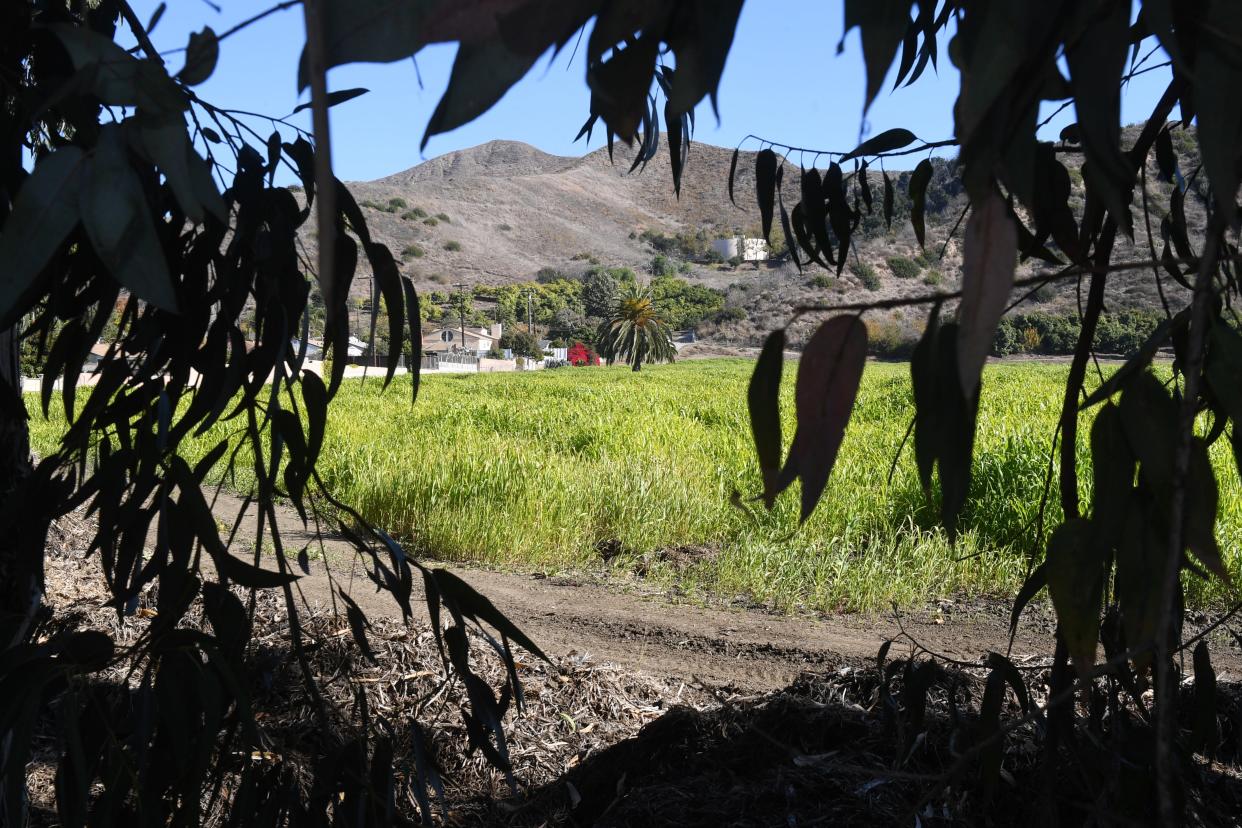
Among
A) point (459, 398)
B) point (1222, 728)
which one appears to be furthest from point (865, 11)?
point (459, 398)

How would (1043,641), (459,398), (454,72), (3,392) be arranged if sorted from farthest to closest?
(459,398) < (1043,641) < (3,392) < (454,72)

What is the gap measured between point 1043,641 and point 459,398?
41.3ft

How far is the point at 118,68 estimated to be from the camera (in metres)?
0.69

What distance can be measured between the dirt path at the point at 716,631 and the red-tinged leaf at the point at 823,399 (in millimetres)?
2684

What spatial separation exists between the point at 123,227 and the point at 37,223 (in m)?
0.05

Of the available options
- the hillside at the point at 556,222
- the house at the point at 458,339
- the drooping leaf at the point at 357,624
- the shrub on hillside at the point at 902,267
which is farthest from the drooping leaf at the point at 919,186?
the house at the point at 458,339

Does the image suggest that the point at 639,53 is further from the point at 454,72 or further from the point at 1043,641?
the point at 1043,641

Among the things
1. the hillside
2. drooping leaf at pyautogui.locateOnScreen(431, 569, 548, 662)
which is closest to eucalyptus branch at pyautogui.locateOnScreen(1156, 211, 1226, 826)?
drooping leaf at pyautogui.locateOnScreen(431, 569, 548, 662)

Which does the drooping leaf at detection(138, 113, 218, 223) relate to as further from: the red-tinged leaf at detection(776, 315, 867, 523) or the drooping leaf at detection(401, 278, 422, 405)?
the drooping leaf at detection(401, 278, 422, 405)

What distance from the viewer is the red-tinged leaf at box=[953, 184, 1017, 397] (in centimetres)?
43

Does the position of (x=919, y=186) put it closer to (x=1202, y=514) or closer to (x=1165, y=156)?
(x=1165, y=156)

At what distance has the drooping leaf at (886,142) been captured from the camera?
148 centimetres

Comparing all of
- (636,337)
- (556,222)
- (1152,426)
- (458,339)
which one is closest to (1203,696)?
(1152,426)

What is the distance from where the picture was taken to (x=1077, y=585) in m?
0.64
